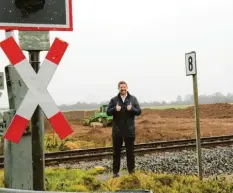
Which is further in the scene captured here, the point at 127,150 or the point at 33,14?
the point at 127,150

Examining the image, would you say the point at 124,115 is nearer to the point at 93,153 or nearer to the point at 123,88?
the point at 123,88

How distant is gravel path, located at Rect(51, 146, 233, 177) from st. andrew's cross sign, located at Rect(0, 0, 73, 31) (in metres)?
5.26

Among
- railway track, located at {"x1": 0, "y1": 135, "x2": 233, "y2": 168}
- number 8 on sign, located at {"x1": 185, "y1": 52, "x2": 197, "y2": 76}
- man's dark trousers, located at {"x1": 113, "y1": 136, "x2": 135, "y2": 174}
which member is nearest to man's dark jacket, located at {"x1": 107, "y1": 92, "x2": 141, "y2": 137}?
man's dark trousers, located at {"x1": 113, "y1": 136, "x2": 135, "y2": 174}

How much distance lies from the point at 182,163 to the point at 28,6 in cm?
684

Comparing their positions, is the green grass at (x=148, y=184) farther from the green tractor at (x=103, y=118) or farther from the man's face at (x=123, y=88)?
the green tractor at (x=103, y=118)

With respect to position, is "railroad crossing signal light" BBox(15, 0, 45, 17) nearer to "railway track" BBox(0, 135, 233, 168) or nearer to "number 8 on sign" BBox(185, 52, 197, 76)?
"number 8 on sign" BBox(185, 52, 197, 76)

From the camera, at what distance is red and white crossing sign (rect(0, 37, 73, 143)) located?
3.49m

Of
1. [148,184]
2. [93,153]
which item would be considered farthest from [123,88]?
[93,153]

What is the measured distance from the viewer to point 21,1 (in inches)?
144

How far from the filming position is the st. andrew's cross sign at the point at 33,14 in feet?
12.0

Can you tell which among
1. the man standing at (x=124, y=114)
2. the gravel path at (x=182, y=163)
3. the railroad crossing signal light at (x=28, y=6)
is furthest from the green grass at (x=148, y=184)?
the railroad crossing signal light at (x=28, y=6)

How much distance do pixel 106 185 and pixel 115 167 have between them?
44.0 inches

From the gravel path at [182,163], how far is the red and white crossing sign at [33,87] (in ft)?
16.9

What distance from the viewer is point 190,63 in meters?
6.91
